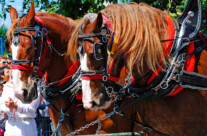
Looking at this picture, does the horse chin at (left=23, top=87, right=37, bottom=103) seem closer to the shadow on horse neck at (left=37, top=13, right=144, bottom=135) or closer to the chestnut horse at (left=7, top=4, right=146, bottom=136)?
the chestnut horse at (left=7, top=4, right=146, bottom=136)

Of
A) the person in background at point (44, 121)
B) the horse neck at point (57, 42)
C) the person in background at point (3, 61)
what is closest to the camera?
the horse neck at point (57, 42)

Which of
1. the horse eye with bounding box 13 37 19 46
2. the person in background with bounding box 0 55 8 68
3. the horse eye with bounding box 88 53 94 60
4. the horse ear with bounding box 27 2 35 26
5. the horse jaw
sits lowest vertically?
the horse jaw

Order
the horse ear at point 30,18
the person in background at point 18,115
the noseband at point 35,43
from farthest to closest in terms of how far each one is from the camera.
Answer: the person in background at point 18,115
the horse ear at point 30,18
the noseband at point 35,43

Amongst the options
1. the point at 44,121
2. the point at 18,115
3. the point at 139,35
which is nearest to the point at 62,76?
the point at 18,115

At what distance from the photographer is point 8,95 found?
372cm

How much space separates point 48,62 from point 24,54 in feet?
1.18

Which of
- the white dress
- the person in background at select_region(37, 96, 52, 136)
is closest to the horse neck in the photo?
the white dress

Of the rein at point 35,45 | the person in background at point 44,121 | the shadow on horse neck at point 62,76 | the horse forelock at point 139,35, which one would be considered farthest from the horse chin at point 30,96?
the person in background at point 44,121

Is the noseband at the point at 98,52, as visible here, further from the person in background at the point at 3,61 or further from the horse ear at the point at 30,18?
the person in background at the point at 3,61

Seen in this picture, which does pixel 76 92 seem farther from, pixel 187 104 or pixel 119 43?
pixel 187 104

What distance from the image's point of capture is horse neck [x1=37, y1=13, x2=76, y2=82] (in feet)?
10.3

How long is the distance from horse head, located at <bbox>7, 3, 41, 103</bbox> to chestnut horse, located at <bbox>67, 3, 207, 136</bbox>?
59 cm

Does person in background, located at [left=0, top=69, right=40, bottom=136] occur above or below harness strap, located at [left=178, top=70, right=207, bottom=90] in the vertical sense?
below

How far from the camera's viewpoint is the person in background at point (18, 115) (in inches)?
144
